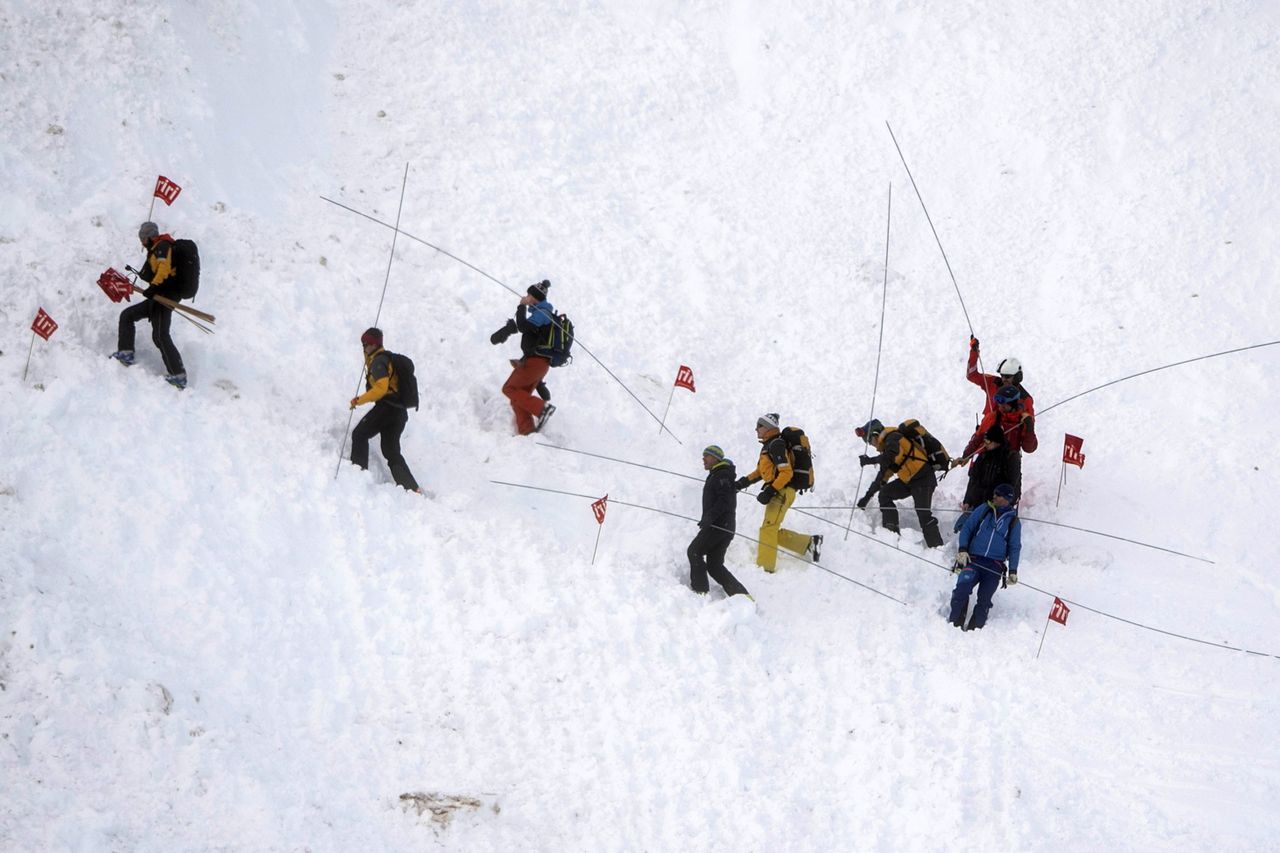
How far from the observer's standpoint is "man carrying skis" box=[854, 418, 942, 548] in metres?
11.5

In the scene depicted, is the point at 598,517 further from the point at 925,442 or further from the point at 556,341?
the point at 925,442

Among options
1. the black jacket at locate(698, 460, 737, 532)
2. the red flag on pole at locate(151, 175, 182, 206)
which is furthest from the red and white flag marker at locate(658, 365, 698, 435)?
the red flag on pole at locate(151, 175, 182, 206)

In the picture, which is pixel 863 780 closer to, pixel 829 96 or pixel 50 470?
pixel 50 470

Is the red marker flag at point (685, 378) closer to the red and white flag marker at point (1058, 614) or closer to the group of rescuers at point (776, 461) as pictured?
the group of rescuers at point (776, 461)

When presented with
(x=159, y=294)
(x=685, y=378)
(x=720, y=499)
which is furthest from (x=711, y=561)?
(x=159, y=294)

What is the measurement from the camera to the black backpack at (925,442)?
1148cm

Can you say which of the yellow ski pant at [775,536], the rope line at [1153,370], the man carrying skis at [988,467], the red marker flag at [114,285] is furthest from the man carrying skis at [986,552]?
the red marker flag at [114,285]

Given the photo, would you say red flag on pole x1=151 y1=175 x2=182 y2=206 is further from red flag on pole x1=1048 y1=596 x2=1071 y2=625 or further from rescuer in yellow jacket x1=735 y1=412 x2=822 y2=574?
red flag on pole x1=1048 y1=596 x2=1071 y2=625

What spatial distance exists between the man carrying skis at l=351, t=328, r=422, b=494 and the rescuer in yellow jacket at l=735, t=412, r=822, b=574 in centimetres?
352

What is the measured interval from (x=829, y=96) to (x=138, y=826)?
1455 cm

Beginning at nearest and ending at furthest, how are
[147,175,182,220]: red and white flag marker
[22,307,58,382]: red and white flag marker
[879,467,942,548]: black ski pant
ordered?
1. [22,307,58,382]: red and white flag marker
2. [147,175,182,220]: red and white flag marker
3. [879,467,942,548]: black ski pant

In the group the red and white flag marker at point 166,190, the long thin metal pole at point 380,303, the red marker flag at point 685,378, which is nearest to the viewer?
the long thin metal pole at point 380,303

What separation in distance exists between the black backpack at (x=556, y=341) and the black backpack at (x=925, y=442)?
393 centimetres

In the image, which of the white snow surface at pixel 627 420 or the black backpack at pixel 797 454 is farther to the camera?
the black backpack at pixel 797 454
